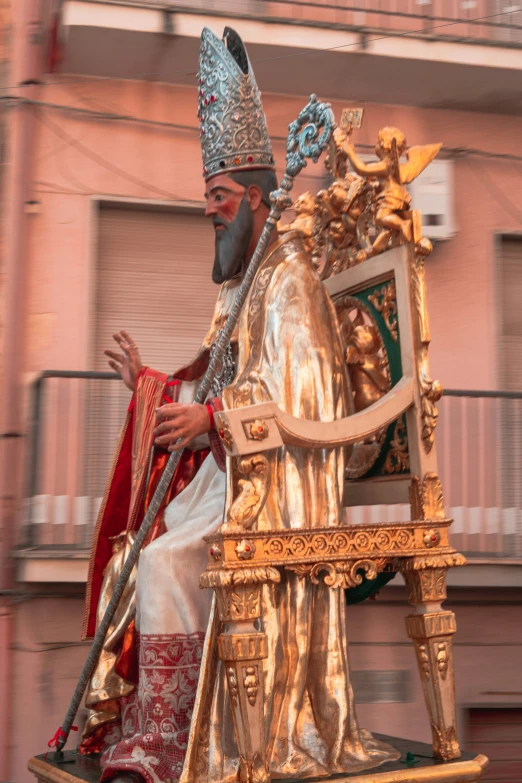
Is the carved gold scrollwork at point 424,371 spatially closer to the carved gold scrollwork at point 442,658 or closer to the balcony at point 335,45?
the carved gold scrollwork at point 442,658

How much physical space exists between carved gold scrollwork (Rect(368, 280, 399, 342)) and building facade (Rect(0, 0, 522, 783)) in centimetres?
339

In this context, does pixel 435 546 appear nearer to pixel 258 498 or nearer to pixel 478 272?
pixel 258 498

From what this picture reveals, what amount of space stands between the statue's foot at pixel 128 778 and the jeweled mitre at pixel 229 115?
6.80 ft

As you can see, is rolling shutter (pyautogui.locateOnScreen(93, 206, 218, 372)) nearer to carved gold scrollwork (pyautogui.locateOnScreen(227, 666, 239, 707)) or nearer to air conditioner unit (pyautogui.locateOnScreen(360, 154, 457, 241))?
air conditioner unit (pyautogui.locateOnScreen(360, 154, 457, 241))

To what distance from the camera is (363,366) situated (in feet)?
14.0

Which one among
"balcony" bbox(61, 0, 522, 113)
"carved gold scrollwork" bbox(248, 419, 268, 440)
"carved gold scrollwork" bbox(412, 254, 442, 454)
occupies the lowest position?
"carved gold scrollwork" bbox(248, 419, 268, 440)

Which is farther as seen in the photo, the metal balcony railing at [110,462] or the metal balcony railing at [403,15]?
the metal balcony railing at [403,15]

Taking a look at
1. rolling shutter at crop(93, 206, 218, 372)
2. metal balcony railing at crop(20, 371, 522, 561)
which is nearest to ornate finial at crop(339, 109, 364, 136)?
metal balcony railing at crop(20, 371, 522, 561)

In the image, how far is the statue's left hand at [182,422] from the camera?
3746 millimetres

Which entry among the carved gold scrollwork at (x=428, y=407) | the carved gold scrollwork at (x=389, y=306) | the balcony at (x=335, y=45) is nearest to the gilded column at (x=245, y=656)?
the carved gold scrollwork at (x=428, y=407)

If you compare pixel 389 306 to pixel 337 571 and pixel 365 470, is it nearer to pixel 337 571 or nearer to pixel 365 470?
pixel 365 470

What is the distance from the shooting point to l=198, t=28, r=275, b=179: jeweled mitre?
14.0 feet

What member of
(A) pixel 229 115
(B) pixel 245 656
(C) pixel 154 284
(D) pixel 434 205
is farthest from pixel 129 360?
(D) pixel 434 205

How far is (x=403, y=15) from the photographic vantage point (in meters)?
8.26
